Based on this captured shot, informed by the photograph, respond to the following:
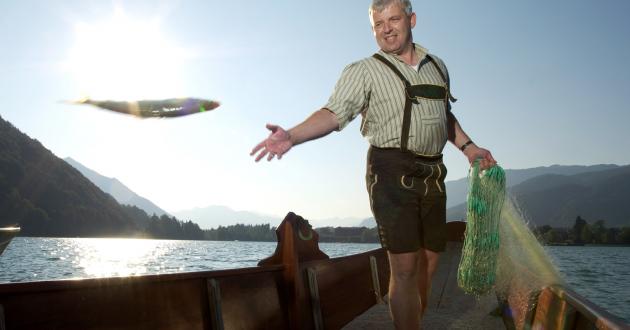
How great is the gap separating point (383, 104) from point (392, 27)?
0.57 m

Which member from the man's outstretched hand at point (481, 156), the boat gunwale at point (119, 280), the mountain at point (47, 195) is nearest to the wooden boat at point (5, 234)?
the boat gunwale at point (119, 280)

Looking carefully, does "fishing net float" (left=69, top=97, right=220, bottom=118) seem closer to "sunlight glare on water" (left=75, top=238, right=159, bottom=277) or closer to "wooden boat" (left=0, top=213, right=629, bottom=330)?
"wooden boat" (left=0, top=213, right=629, bottom=330)

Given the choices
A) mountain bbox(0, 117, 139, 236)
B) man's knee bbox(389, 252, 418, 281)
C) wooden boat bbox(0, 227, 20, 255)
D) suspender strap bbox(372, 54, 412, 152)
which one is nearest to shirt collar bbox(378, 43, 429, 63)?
suspender strap bbox(372, 54, 412, 152)

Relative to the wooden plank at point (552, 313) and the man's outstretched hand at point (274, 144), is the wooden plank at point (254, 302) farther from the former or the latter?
the wooden plank at point (552, 313)

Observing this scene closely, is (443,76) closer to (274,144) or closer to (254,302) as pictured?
(274,144)

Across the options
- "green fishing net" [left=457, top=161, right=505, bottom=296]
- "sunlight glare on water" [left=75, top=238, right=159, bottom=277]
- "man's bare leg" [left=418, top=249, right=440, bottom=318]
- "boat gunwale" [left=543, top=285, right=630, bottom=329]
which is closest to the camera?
"boat gunwale" [left=543, top=285, right=630, bottom=329]

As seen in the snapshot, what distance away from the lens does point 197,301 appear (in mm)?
3457

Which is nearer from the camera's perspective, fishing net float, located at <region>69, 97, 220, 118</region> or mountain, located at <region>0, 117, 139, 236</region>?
fishing net float, located at <region>69, 97, 220, 118</region>

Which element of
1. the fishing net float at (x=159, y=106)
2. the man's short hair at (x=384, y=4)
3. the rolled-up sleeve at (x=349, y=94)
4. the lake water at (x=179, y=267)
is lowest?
the lake water at (x=179, y=267)

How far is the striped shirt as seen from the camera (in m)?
3.70

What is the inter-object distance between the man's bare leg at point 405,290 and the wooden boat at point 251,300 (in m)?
0.87

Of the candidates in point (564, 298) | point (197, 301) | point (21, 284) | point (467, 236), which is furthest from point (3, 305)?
point (467, 236)

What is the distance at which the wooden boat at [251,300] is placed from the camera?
250 cm

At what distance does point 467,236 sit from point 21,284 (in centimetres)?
324
